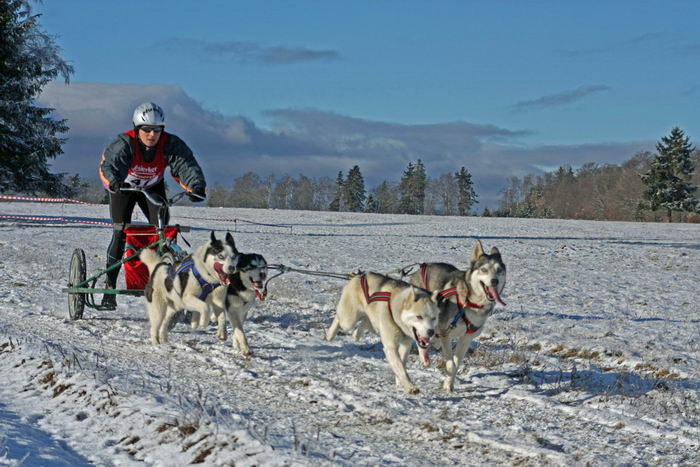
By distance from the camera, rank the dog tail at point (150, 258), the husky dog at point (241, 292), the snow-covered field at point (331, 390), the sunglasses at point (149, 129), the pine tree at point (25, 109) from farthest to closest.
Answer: the pine tree at point (25, 109)
the sunglasses at point (149, 129)
the dog tail at point (150, 258)
the husky dog at point (241, 292)
the snow-covered field at point (331, 390)

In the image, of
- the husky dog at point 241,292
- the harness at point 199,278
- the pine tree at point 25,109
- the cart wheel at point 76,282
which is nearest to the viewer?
the harness at point 199,278

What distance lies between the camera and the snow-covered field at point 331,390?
4.17 m

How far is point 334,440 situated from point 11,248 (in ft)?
46.9

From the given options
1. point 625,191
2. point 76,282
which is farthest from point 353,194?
point 76,282

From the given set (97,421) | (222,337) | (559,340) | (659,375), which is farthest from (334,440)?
(559,340)

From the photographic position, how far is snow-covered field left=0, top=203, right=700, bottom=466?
4168mm

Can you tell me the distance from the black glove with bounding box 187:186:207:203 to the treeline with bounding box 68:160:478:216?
75.1 metres

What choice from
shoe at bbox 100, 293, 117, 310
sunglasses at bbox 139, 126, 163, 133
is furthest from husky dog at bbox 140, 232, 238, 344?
sunglasses at bbox 139, 126, 163, 133

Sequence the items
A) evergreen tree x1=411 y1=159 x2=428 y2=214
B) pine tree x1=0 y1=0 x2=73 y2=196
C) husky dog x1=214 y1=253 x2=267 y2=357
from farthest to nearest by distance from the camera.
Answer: evergreen tree x1=411 y1=159 x2=428 y2=214 < pine tree x1=0 y1=0 x2=73 y2=196 < husky dog x1=214 y1=253 x2=267 y2=357

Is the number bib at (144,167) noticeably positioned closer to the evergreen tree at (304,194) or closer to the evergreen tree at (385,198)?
the evergreen tree at (385,198)

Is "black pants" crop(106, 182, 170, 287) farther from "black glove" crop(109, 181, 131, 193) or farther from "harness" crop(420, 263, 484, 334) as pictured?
"harness" crop(420, 263, 484, 334)

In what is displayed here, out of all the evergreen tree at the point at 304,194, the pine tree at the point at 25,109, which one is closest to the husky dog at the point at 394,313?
the pine tree at the point at 25,109

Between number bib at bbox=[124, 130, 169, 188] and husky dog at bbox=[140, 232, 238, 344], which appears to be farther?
number bib at bbox=[124, 130, 169, 188]

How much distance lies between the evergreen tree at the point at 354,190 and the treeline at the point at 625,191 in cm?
1894
